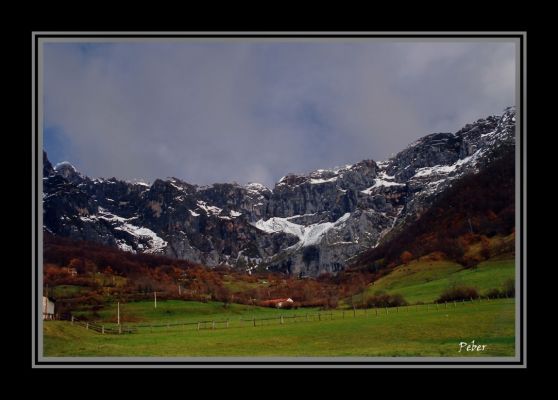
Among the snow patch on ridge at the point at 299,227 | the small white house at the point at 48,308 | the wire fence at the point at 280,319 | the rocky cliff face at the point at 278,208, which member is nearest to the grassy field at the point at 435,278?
the wire fence at the point at 280,319

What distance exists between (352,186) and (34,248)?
25719 mm

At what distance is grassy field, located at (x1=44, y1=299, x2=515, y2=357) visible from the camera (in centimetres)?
1521

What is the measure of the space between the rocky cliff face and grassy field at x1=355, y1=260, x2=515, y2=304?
3.16 meters

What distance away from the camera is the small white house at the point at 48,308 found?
17.8 metres

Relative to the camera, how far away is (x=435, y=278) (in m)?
26.0

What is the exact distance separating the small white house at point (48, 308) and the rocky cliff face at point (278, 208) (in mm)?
3600

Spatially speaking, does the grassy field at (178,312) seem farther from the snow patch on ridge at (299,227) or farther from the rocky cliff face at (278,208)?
the snow patch on ridge at (299,227)

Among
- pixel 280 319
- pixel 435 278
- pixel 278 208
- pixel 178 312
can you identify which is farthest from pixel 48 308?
pixel 278 208

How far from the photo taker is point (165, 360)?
397 inches

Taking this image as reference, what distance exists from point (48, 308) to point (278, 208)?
1775 centimetres

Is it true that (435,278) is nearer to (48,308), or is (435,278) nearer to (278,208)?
(278,208)

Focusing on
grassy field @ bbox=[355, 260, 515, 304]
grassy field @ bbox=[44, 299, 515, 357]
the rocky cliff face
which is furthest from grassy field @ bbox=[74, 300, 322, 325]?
grassy field @ bbox=[355, 260, 515, 304]
